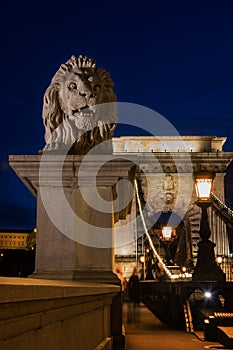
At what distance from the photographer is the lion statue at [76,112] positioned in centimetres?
532

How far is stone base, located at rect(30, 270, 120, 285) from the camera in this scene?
4.88 meters

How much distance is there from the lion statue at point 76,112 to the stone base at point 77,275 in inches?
40.0

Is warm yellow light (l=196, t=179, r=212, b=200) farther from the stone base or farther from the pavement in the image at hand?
the stone base

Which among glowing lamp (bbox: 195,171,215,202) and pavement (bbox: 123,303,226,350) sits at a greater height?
glowing lamp (bbox: 195,171,215,202)

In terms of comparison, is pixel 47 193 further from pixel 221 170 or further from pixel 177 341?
pixel 221 170

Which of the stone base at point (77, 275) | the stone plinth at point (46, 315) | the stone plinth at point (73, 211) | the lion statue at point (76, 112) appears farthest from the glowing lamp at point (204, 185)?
the stone plinth at point (46, 315)

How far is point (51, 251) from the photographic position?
197 inches

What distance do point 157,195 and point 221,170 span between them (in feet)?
17.3

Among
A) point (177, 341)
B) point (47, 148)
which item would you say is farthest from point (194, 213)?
point (47, 148)

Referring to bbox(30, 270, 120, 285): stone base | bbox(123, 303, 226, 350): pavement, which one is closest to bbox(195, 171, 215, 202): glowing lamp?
bbox(123, 303, 226, 350): pavement

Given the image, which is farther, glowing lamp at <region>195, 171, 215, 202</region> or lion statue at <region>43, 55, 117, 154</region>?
glowing lamp at <region>195, 171, 215, 202</region>

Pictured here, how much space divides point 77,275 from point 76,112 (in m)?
1.39

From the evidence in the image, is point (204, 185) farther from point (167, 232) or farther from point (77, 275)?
point (167, 232)

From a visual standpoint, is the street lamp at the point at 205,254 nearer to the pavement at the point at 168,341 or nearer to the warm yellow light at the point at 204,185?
the warm yellow light at the point at 204,185
